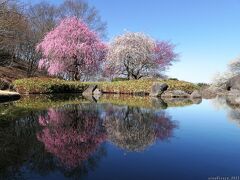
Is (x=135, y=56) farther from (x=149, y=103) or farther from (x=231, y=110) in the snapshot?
(x=231, y=110)

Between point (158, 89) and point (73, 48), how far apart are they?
42.6 ft

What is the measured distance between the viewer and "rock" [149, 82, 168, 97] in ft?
96.4

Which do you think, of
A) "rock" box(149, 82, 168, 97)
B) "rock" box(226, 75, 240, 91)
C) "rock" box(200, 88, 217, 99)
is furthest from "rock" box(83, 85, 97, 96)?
"rock" box(226, 75, 240, 91)

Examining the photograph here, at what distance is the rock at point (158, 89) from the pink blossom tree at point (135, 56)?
368 inches

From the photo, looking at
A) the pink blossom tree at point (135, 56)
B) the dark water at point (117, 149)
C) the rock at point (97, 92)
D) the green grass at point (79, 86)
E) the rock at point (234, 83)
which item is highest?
the pink blossom tree at point (135, 56)

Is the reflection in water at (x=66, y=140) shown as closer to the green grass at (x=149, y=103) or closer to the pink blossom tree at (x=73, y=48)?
the green grass at (x=149, y=103)

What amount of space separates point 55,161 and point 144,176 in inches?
71.5

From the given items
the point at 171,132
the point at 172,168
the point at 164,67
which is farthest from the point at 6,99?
the point at 164,67

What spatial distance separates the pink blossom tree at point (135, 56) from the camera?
38750 mm

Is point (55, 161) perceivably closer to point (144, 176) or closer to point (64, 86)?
point (144, 176)

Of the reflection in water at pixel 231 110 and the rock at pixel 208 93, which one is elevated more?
the rock at pixel 208 93

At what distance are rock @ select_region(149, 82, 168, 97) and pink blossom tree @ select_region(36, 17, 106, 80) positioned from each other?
11317 millimetres

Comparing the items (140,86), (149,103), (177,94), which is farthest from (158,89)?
(149,103)

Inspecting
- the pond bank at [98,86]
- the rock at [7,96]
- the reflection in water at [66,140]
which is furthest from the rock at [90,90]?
the reflection in water at [66,140]
